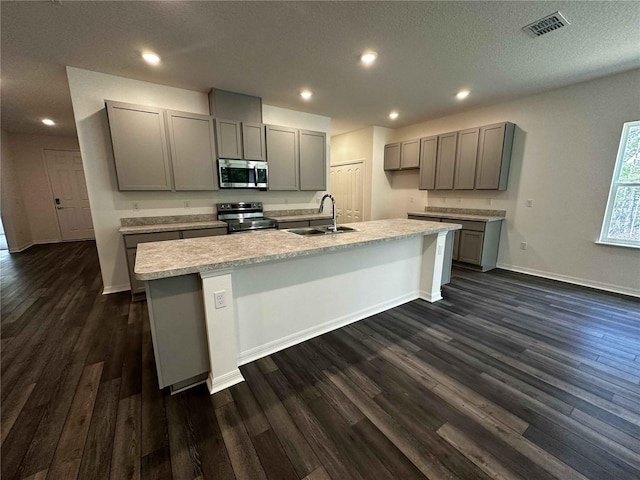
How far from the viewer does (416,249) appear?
321 centimetres

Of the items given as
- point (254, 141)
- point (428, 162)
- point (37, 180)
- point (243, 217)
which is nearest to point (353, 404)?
point (243, 217)

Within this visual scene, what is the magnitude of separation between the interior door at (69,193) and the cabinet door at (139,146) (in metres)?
4.70

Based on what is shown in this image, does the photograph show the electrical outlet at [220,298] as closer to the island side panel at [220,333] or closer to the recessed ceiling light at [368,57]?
the island side panel at [220,333]

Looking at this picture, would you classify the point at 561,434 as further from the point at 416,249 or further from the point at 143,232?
the point at 143,232

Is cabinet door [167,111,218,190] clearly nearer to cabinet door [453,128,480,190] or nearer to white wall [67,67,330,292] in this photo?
white wall [67,67,330,292]

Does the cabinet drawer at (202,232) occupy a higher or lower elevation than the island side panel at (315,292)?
higher

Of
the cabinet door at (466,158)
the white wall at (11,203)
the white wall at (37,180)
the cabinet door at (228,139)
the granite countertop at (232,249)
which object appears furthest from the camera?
the white wall at (37,180)

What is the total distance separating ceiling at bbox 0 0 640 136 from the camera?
2.11 metres

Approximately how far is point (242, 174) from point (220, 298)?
278cm

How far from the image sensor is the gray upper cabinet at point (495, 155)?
4219 millimetres

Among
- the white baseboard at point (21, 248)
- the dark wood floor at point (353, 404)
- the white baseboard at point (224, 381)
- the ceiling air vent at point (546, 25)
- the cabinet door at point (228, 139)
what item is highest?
the ceiling air vent at point (546, 25)

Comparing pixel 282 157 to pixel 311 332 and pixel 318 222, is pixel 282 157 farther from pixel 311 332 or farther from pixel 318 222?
pixel 311 332

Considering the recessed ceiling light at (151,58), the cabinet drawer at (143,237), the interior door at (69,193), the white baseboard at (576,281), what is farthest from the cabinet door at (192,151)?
the white baseboard at (576,281)

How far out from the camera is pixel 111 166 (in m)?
3.46
